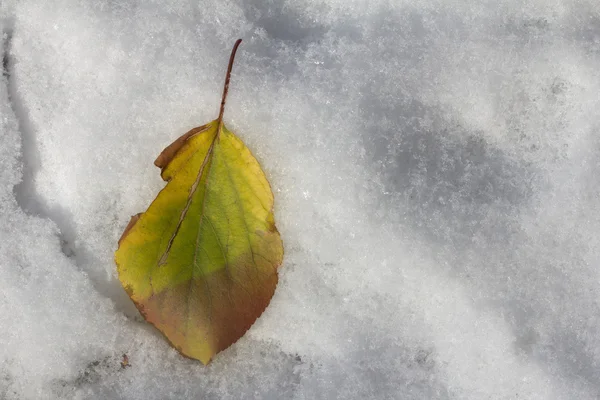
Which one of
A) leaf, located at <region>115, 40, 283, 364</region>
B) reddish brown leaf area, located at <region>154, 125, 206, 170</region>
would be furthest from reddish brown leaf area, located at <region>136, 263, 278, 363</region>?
reddish brown leaf area, located at <region>154, 125, 206, 170</region>

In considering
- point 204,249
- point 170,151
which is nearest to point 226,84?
point 170,151

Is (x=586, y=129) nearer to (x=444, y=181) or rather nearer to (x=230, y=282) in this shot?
(x=444, y=181)

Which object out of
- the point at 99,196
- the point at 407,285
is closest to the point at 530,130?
the point at 407,285

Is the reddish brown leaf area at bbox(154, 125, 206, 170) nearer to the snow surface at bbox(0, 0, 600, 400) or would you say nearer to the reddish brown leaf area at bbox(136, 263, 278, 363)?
the snow surface at bbox(0, 0, 600, 400)

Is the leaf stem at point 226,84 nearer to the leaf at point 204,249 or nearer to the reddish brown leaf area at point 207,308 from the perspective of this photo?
the leaf at point 204,249

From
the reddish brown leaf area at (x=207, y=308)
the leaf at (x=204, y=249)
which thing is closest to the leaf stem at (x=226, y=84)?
the leaf at (x=204, y=249)
